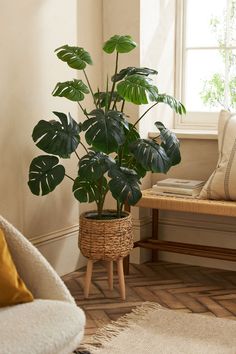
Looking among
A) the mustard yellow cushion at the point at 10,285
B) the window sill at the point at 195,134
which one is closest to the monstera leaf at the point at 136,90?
the window sill at the point at 195,134

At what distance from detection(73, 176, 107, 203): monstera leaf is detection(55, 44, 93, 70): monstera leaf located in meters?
0.63

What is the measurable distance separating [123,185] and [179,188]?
0.70 metres

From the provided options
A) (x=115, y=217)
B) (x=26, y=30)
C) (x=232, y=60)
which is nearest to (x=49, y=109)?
(x=26, y=30)

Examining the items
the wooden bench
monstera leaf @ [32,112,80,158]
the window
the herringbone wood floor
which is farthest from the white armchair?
the window

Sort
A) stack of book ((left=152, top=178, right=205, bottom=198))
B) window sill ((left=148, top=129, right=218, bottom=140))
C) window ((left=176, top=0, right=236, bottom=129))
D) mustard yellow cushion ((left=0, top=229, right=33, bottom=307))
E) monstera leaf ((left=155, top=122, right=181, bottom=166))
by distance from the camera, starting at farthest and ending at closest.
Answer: window ((left=176, top=0, right=236, bottom=129)) < window sill ((left=148, top=129, right=218, bottom=140)) < stack of book ((left=152, top=178, right=205, bottom=198)) < monstera leaf ((left=155, top=122, right=181, bottom=166)) < mustard yellow cushion ((left=0, top=229, right=33, bottom=307))

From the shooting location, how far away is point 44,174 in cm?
343

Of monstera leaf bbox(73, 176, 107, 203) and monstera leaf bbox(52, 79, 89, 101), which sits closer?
monstera leaf bbox(52, 79, 89, 101)

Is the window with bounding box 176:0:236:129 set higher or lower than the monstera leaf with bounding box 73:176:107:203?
higher

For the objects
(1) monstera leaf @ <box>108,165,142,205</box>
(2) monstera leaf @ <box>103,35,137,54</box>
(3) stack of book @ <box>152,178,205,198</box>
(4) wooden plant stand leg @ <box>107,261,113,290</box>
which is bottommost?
(4) wooden plant stand leg @ <box>107,261,113,290</box>

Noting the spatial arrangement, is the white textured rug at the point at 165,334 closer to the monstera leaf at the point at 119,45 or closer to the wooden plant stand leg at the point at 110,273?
the wooden plant stand leg at the point at 110,273

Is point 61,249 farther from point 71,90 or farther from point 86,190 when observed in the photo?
point 71,90

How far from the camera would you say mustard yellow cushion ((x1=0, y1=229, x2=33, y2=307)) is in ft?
7.40

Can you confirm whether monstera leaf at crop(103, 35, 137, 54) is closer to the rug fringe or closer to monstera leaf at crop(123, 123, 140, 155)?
monstera leaf at crop(123, 123, 140, 155)

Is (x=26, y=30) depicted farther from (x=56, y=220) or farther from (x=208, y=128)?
(x=208, y=128)
